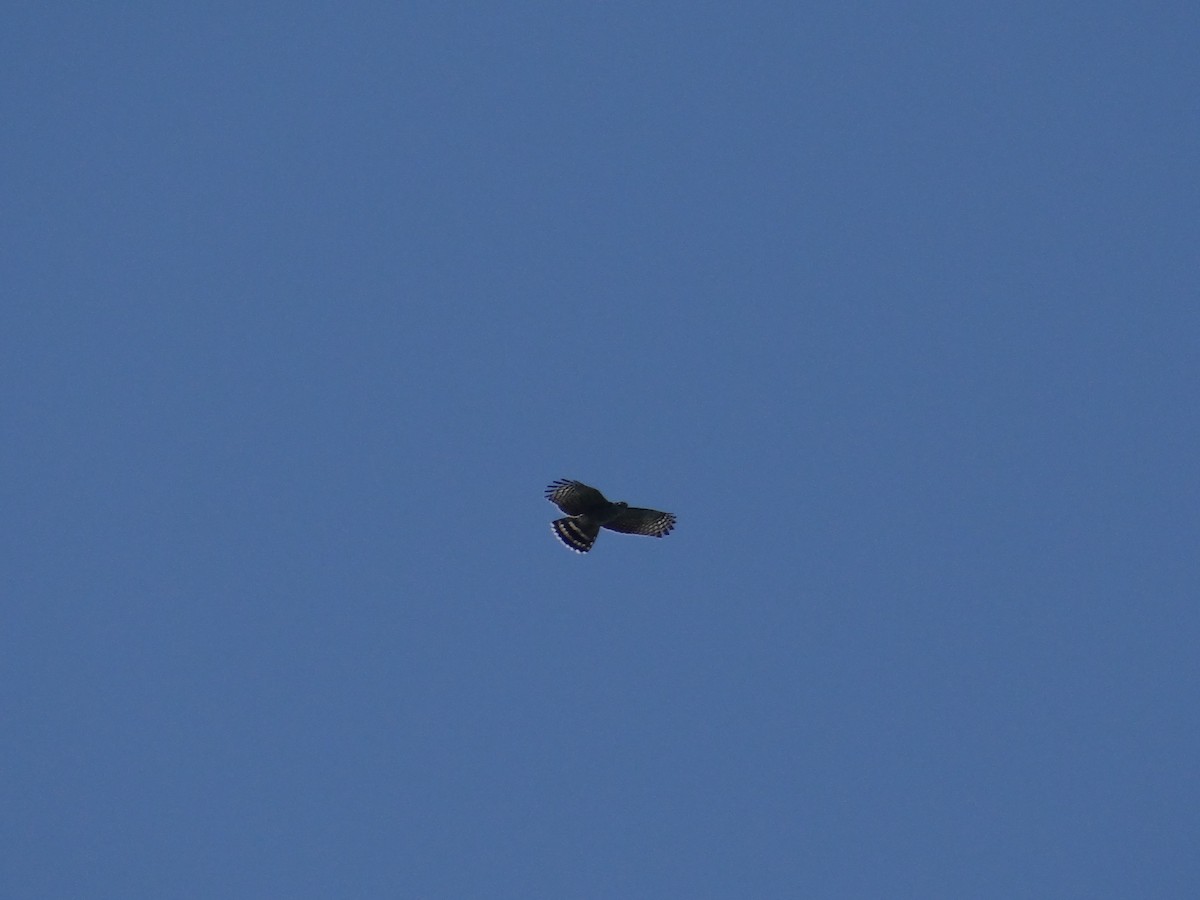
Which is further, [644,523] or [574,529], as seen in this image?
[644,523]

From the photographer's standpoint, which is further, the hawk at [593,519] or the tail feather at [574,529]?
the tail feather at [574,529]

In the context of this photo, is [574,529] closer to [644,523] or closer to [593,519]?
[593,519]

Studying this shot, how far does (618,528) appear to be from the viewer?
766 inches

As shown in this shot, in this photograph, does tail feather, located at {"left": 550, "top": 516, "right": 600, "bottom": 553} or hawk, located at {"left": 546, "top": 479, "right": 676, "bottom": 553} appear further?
tail feather, located at {"left": 550, "top": 516, "right": 600, "bottom": 553}

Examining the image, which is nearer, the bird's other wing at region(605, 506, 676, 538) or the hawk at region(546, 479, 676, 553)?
the hawk at region(546, 479, 676, 553)

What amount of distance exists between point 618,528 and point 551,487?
1361mm

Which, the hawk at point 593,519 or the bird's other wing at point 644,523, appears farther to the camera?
the bird's other wing at point 644,523

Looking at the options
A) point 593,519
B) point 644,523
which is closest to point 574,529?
point 593,519

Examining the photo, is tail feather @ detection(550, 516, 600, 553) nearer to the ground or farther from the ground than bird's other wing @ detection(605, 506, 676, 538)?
nearer to the ground

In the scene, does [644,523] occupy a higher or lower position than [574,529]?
higher

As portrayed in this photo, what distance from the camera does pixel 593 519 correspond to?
19141 millimetres

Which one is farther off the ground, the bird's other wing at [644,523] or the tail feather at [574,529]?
the bird's other wing at [644,523]

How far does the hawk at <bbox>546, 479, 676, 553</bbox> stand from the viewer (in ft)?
61.6

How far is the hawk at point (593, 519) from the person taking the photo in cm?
1878
